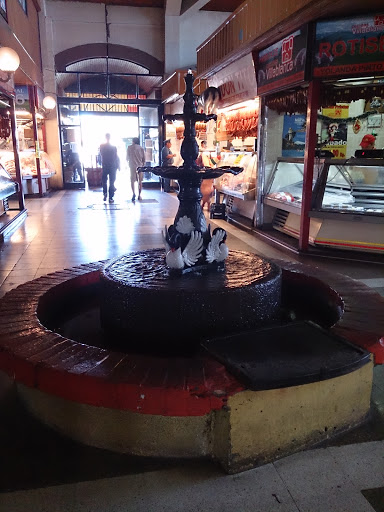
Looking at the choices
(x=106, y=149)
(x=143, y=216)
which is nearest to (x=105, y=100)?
(x=106, y=149)

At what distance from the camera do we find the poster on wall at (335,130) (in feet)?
31.0

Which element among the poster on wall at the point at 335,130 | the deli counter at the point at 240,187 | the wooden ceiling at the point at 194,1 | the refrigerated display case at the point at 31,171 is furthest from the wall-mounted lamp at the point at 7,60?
the wooden ceiling at the point at 194,1

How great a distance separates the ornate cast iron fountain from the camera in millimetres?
3232

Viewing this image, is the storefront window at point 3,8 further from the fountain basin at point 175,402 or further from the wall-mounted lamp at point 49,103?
the fountain basin at point 175,402

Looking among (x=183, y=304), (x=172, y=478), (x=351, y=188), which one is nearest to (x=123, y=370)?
(x=172, y=478)

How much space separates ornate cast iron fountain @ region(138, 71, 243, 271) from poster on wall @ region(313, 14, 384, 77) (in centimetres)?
358

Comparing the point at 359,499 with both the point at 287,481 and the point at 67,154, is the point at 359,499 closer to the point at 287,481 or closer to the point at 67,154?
the point at 287,481

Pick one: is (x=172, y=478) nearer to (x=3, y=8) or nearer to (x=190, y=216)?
(x=190, y=216)

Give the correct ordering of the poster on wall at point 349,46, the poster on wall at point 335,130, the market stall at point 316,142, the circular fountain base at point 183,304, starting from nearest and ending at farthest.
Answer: the circular fountain base at point 183,304, the poster on wall at point 349,46, the market stall at point 316,142, the poster on wall at point 335,130

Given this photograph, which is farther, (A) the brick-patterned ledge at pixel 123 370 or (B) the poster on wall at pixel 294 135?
(B) the poster on wall at pixel 294 135

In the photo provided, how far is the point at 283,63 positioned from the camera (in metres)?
7.18

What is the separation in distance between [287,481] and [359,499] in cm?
32

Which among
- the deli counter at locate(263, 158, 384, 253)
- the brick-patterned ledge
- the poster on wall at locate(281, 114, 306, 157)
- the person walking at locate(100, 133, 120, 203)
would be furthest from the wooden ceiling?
the brick-patterned ledge

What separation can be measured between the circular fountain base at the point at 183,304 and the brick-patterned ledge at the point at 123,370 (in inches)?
17.7
